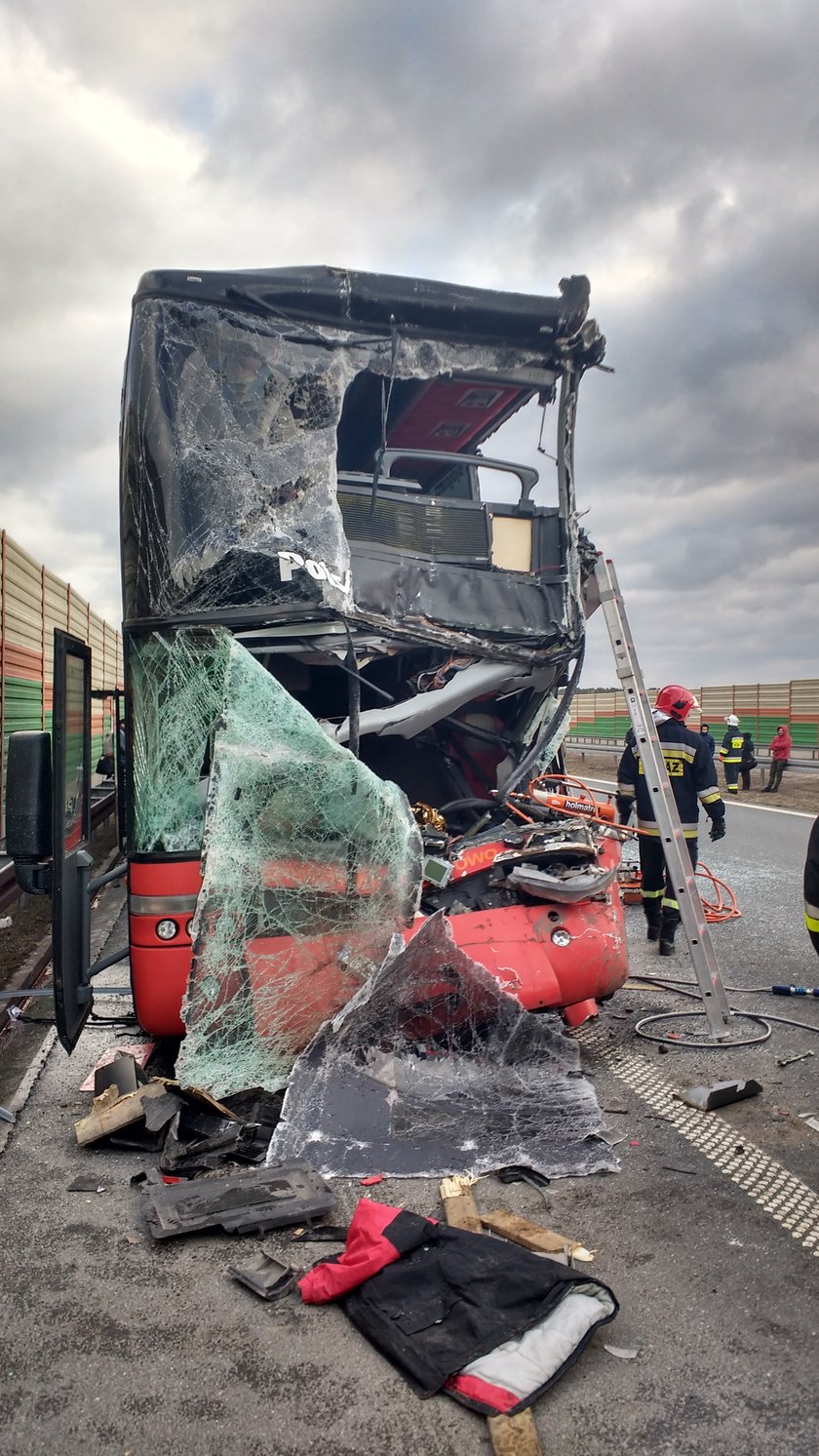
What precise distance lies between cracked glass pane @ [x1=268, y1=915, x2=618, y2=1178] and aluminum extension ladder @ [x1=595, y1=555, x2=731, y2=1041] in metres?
0.83

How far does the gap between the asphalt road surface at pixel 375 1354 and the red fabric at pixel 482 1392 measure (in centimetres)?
4

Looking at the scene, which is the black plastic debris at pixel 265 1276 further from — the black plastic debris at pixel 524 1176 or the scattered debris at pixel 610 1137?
the scattered debris at pixel 610 1137

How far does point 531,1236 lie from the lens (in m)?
2.70

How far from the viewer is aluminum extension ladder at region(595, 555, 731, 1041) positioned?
4.47 meters

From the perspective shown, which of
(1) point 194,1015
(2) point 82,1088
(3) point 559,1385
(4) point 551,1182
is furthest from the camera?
(2) point 82,1088

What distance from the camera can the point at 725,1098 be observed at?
12.3ft

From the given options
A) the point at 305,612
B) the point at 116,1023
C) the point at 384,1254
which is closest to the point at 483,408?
the point at 305,612

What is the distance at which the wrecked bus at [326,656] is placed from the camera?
12.3 ft

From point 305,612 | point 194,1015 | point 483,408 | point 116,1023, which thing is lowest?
point 116,1023

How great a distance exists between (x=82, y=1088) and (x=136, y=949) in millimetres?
764

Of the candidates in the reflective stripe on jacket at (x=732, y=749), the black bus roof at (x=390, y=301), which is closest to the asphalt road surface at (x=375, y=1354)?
the black bus roof at (x=390, y=301)

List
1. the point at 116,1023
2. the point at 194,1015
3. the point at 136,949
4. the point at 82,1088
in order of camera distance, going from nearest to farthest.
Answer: the point at 194,1015, the point at 136,949, the point at 82,1088, the point at 116,1023

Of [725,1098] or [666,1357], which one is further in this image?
[725,1098]

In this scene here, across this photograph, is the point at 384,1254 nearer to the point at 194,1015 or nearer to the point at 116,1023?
the point at 194,1015
